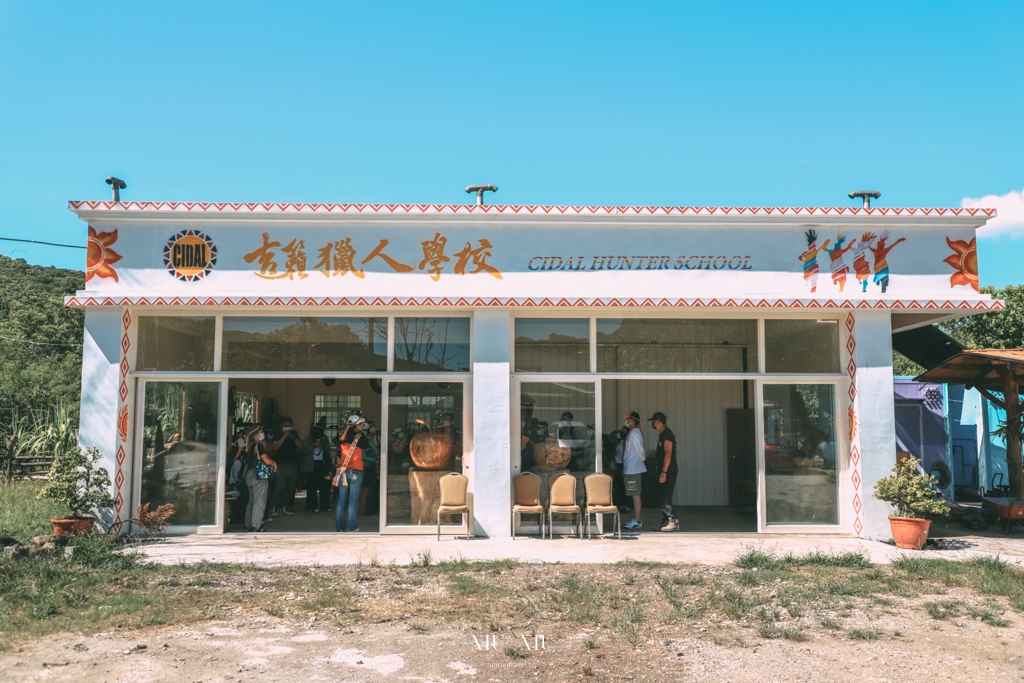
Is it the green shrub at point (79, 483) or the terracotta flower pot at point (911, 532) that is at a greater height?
the green shrub at point (79, 483)

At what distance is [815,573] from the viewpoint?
27.1 feet

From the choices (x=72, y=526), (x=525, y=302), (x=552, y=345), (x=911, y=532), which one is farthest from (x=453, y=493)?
(x=911, y=532)

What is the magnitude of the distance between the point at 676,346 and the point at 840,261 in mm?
2237

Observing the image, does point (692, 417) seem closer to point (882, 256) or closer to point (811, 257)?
point (811, 257)

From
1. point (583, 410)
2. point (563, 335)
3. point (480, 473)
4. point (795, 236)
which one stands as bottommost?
point (480, 473)

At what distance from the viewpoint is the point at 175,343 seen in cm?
1066

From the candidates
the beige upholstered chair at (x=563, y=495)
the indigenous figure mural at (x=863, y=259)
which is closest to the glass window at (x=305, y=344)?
the beige upholstered chair at (x=563, y=495)

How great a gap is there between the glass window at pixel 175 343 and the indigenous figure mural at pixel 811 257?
290 inches

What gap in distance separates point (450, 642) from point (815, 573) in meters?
4.07

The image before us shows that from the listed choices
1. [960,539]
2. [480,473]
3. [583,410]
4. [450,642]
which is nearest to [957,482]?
[960,539]

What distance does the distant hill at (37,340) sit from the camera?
25.8 m

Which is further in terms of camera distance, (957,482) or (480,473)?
(957,482)

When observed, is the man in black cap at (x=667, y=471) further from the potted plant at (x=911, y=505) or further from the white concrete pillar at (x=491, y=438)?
the potted plant at (x=911, y=505)

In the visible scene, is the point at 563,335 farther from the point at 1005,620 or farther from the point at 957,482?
the point at 957,482
